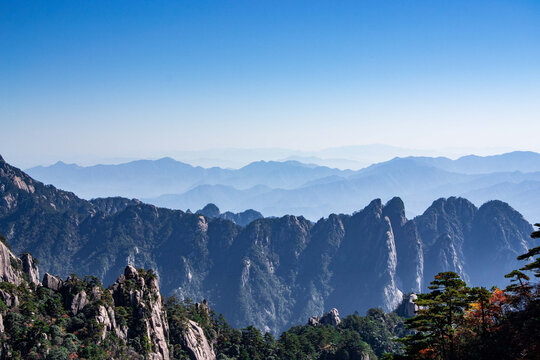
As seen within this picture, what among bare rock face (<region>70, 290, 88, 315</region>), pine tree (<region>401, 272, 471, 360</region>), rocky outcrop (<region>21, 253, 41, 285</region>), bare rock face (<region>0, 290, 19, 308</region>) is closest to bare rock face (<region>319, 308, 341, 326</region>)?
rocky outcrop (<region>21, 253, 41, 285</region>)

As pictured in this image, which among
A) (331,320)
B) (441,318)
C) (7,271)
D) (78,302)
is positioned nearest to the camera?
(441,318)

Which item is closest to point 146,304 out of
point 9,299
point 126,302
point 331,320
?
point 126,302

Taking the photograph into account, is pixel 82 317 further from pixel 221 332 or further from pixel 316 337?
pixel 316 337

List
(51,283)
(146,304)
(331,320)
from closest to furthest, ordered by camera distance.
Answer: (51,283) < (146,304) < (331,320)

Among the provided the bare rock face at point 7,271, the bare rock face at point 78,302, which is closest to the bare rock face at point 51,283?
the bare rock face at point 7,271

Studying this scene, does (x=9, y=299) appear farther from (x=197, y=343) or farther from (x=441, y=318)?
(x=441, y=318)

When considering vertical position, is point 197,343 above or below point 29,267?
below

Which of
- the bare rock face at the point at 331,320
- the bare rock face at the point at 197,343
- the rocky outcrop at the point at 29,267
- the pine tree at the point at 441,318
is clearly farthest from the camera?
the bare rock face at the point at 331,320

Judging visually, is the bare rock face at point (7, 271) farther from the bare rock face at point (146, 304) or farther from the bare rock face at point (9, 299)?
the bare rock face at point (146, 304)
